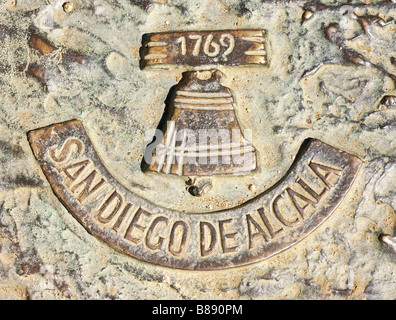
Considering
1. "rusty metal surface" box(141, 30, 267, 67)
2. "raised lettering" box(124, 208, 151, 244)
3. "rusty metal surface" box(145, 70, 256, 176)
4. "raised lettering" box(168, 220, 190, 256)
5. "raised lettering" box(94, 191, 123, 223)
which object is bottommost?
"raised lettering" box(168, 220, 190, 256)

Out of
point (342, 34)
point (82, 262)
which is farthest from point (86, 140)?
point (342, 34)

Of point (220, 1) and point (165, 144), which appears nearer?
point (165, 144)

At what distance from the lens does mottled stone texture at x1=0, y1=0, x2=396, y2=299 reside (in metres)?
1.94

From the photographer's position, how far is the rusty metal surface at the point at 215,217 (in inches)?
75.2

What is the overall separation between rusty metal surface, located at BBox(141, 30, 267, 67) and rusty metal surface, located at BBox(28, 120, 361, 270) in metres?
0.36

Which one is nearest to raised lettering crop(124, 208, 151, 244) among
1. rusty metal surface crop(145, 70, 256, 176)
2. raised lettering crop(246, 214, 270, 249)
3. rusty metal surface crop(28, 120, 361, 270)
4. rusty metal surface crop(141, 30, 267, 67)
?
rusty metal surface crop(28, 120, 361, 270)

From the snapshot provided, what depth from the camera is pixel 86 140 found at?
6.42ft

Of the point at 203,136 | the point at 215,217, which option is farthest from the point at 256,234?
the point at 203,136

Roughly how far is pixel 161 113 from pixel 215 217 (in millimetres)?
396

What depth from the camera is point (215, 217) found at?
6.30 feet

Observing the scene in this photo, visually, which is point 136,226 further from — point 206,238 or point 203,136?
point 203,136

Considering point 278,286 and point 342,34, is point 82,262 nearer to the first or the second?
point 278,286

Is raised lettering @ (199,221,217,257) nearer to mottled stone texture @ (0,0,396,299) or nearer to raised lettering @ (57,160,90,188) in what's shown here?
mottled stone texture @ (0,0,396,299)

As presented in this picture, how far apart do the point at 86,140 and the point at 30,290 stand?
0.54 meters
